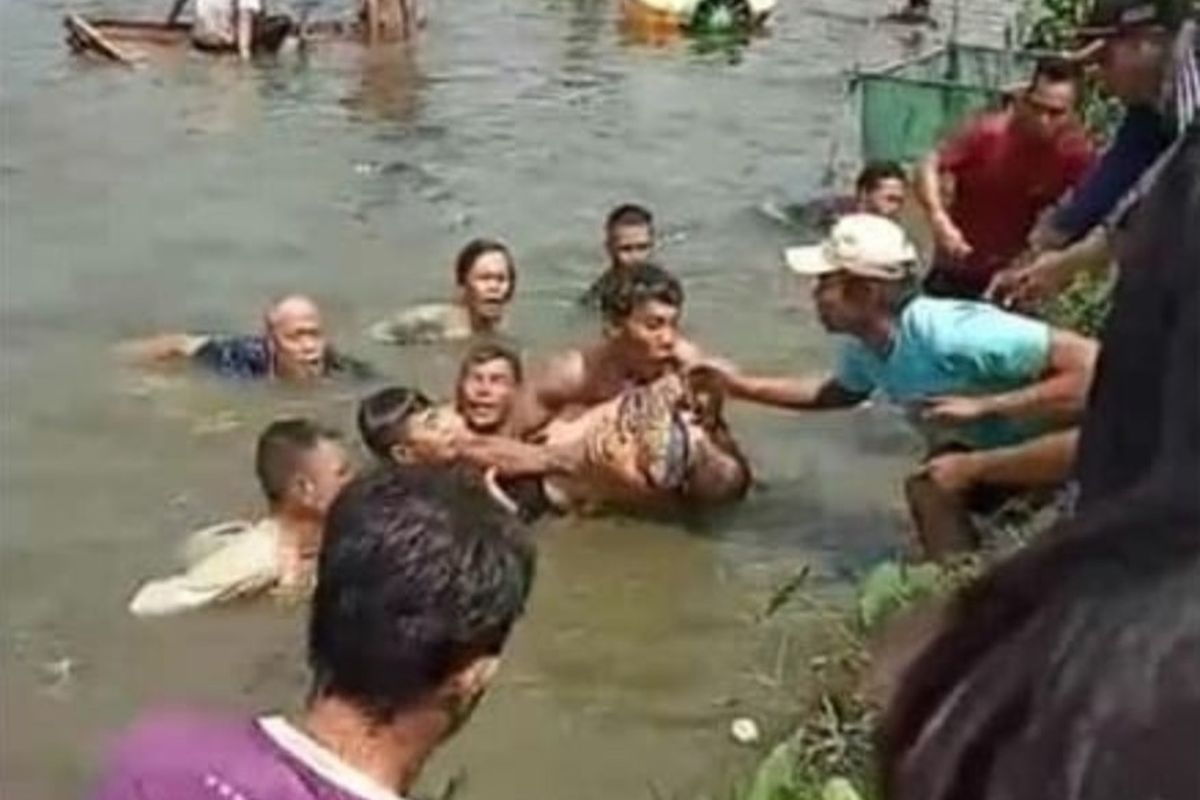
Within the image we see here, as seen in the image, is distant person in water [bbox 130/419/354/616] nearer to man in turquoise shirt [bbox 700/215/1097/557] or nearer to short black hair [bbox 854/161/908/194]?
man in turquoise shirt [bbox 700/215/1097/557]

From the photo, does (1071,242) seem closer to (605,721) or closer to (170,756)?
(605,721)

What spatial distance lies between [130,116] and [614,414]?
31.2ft

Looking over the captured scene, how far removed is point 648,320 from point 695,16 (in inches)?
540

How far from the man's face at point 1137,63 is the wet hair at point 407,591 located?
2536mm

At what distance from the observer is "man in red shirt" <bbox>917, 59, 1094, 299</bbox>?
7988 millimetres

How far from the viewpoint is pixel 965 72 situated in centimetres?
1280

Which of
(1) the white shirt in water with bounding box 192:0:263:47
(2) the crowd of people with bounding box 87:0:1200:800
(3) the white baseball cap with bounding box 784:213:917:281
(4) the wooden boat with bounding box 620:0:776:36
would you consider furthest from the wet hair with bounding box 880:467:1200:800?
(4) the wooden boat with bounding box 620:0:776:36

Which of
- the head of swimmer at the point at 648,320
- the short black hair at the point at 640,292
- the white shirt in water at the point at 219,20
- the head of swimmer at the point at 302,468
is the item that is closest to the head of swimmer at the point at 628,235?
the short black hair at the point at 640,292

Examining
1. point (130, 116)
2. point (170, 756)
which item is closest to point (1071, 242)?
point (170, 756)

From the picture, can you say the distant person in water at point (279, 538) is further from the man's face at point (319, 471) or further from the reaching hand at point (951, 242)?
the reaching hand at point (951, 242)

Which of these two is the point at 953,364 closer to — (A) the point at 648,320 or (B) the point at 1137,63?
(B) the point at 1137,63

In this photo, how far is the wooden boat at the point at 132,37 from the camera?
750 inches

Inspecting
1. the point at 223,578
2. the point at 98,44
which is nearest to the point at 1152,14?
the point at 223,578

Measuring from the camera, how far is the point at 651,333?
8023 mm
